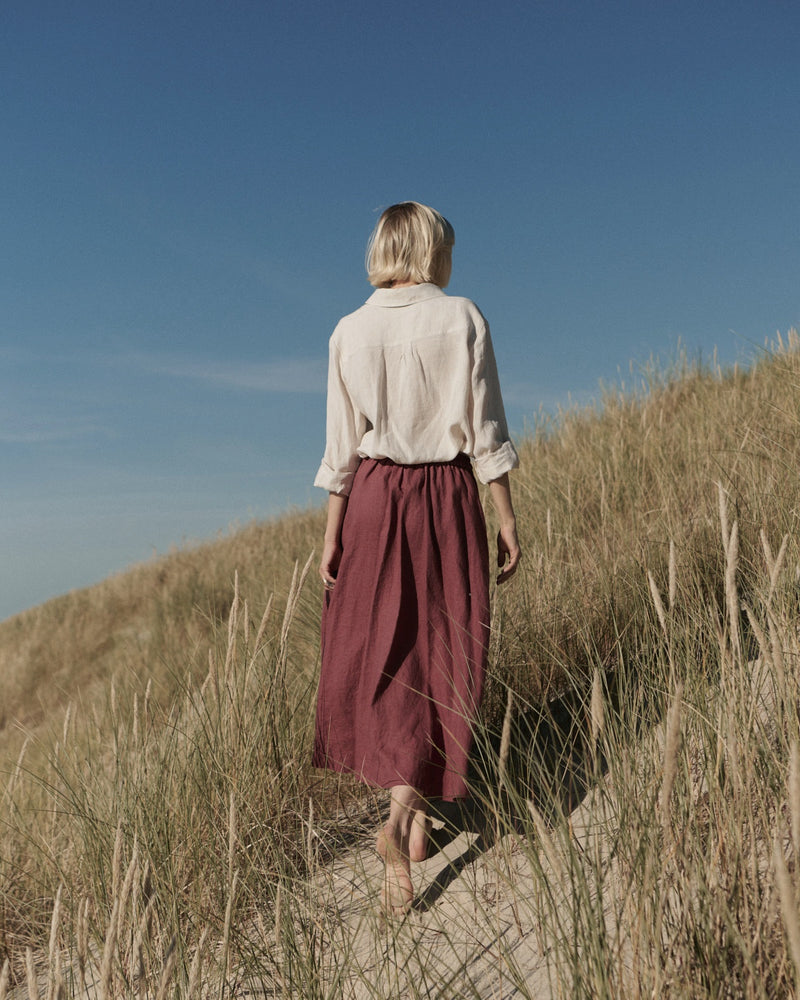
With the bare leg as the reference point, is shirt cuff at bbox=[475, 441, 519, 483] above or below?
above

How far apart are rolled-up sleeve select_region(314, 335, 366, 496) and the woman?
0.01m

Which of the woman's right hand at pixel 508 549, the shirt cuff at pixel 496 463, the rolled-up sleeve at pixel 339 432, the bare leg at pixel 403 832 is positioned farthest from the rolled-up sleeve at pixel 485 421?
the bare leg at pixel 403 832

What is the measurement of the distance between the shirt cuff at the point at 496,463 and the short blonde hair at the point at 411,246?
54 centimetres

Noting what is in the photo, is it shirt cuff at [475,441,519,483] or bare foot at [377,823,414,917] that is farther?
shirt cuff at [475,441,519,483]

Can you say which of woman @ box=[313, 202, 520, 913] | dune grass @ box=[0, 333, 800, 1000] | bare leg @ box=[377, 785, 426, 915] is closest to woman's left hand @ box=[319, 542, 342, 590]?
woman @ box=[313, 202, 520, 913]

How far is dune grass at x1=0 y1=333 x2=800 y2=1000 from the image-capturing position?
43.0 inches

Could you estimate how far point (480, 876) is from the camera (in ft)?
6.27

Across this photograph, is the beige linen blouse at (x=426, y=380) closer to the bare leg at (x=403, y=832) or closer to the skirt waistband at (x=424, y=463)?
the skirt waistband at (x=424, y=463)

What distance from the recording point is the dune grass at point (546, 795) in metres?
1.09

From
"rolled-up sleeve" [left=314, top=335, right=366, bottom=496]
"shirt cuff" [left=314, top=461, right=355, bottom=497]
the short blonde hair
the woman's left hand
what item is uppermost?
the short blonde hair

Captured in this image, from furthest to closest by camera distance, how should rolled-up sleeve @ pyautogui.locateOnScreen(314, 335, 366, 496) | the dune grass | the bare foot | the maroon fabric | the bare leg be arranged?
rolled-up sleeve @ pyautogui.locateOnScreen(314, 335, 366, 496), the maroon fabric, the bare leg, the bare foot, the dune grass

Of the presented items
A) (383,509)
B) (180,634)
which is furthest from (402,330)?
(180,634)

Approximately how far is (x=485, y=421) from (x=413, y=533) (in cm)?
37

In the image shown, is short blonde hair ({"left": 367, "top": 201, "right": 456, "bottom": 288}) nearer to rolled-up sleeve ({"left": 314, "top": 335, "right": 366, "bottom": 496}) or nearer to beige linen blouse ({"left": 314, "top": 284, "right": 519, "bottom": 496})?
beige linen blouse ({"left": 314, "top": 284, "right": 519, "bottom": 496})
